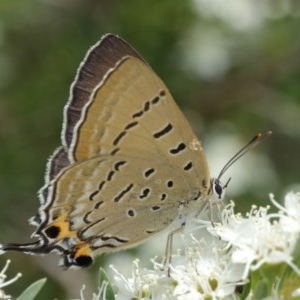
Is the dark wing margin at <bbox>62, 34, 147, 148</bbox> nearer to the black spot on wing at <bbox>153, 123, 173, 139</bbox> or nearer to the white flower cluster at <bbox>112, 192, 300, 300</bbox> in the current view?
the black spot on wing at <bbox>153, 123, 173, 139</bbox>

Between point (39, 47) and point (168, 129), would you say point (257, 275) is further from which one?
point (39, 47)

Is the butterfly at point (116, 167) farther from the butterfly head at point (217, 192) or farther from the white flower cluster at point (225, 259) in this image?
the white flower cluster at point (225, 259)

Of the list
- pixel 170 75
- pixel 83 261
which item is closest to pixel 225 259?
pixel 83 261

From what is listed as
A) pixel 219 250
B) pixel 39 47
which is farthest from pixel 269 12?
pixel 219 250

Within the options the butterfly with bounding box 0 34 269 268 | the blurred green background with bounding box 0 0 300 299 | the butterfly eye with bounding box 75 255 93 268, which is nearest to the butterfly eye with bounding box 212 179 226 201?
the butterfly with bounding box 0 34 269 268

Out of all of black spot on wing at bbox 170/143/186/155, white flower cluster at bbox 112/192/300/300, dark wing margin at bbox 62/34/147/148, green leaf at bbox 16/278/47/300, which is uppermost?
dark wing margin at bbox 62/34/147/148

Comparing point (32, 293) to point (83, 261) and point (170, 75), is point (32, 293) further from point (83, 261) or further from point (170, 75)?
point (170, 75)

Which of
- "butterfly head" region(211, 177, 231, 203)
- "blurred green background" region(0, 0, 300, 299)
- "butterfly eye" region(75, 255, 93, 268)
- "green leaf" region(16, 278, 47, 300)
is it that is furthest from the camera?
"blurred green background" region(0, 0, 300, 299)
